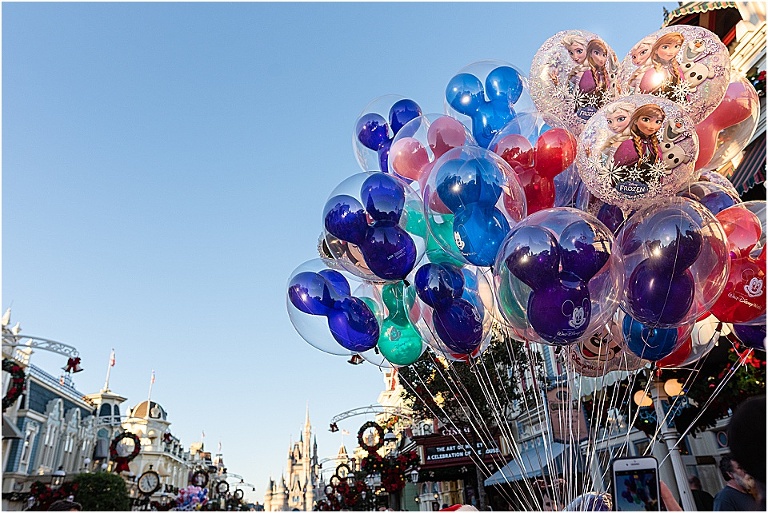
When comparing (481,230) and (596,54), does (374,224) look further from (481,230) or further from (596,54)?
(596,54)

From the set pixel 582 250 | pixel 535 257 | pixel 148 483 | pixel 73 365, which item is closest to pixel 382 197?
pixel 535 257

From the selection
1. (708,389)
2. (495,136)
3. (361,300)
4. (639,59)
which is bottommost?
(708,389)

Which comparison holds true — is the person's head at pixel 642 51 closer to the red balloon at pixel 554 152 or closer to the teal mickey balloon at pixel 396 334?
the red balloon at pixel 554 152

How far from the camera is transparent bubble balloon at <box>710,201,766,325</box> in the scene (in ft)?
11.8

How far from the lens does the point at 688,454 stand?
11.6m

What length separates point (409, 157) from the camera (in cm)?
434

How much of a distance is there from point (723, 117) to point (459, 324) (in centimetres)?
259

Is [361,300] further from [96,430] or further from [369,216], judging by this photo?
[96,430]

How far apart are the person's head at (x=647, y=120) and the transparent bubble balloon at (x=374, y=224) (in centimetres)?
169

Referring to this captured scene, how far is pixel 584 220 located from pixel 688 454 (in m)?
11.2

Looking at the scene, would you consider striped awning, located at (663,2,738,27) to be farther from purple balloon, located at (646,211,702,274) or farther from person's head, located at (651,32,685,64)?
purple balloon, located at (646,211,702,274)

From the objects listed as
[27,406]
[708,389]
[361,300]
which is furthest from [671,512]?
[27,406]

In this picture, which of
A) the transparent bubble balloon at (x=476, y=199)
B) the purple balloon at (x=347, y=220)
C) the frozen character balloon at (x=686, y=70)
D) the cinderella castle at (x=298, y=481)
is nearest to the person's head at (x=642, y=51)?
the frozen character balloon at (x=686, y=70)

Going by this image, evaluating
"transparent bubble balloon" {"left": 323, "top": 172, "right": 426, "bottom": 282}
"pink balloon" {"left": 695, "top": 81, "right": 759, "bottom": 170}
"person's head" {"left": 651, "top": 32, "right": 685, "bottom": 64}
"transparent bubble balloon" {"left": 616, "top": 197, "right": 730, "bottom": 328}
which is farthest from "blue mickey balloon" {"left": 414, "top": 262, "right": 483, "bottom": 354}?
"person's head" {"left": 651, "top": 32, "right": 685, "bottom": 64}
